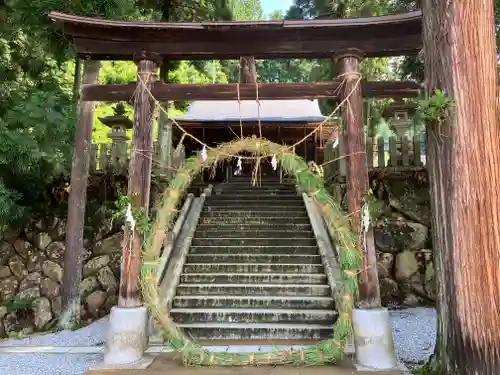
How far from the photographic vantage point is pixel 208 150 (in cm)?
520

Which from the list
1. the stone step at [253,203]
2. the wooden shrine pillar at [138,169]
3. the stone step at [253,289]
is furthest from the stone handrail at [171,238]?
the wooden shrine pillar at [138,169]

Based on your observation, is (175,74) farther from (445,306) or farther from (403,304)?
(445,306)

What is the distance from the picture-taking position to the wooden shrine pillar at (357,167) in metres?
4.75

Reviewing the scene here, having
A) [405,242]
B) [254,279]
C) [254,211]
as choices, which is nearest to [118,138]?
[254,211]

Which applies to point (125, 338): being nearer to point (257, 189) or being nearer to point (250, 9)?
point (257, 189)

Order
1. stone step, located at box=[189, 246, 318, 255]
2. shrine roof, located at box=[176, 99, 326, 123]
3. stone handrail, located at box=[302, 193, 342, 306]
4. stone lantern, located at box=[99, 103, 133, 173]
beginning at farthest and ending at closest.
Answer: shrine roof, located at box=[176, 99, 326, 123] → stone lantern, located at box=[99, 103, 133, 173] → stone step, located at box=[189, 246, 318, 255] → stone handrail, located at box=[302, 193, 342, 306]

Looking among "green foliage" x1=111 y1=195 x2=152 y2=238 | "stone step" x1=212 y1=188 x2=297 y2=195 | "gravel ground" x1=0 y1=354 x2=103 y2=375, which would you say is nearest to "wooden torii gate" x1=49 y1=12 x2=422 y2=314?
"green foliage" x1=111 y1=195 x2=152 y2=238

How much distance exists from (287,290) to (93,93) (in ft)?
13.8

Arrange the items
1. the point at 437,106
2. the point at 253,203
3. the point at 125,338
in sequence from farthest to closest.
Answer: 1. the point at 253,203
2. the point at 125,338
3. the point at 437,106

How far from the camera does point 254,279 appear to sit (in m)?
6.88

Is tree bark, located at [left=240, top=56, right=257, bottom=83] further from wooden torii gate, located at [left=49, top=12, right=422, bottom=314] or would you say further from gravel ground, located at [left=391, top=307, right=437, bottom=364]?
gravel ground, located at [left=391, top=307, right=437, bottom=364]

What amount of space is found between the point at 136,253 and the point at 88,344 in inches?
78.3

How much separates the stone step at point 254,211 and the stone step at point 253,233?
860 mm

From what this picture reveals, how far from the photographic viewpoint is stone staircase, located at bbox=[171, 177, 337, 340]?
5715 millimetres
